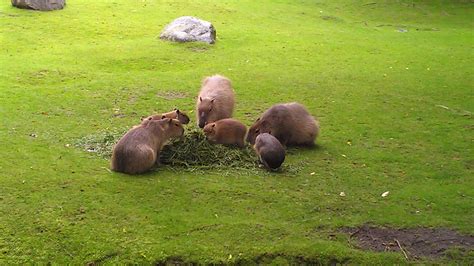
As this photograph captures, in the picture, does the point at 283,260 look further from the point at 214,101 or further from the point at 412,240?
the point at 214,101

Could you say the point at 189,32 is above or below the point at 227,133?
below

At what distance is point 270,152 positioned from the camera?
5.89m

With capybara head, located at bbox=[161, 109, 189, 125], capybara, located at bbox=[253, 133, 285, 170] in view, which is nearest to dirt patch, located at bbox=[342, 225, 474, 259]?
capybara, located at bbox=[253, 133, 285, 170]

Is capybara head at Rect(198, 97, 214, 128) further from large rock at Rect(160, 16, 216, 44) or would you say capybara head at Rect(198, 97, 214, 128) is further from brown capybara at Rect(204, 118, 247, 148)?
large rock at Rect(160, 16, 216, 44)

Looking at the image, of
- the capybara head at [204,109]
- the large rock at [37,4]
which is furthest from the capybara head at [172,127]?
the large rock at [37,4]

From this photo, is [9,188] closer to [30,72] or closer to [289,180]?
[289,180]

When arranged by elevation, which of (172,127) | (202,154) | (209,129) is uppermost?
(172,127)

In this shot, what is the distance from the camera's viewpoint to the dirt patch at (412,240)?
4.66 meters

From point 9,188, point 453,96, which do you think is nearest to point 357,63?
point 453,96

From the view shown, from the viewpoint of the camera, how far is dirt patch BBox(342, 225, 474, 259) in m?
4.66

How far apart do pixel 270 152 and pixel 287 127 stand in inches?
33.0

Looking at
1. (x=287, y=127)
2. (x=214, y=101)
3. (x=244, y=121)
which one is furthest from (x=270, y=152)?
(x=244, y=121)

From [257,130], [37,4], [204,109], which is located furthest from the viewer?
[37,4]

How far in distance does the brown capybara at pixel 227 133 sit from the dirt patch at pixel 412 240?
189 cm
